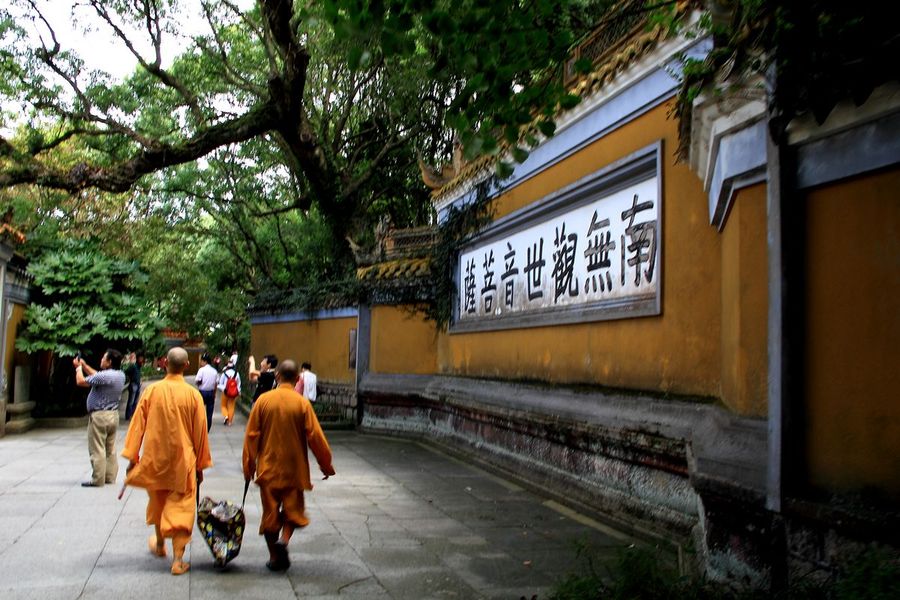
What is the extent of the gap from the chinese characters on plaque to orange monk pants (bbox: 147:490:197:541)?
4.07 metres

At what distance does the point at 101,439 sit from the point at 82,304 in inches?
314

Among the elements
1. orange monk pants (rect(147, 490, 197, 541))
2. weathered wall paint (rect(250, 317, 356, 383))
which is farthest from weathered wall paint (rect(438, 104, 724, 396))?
weathered wall paint (rect(250, 317, 356, 383))

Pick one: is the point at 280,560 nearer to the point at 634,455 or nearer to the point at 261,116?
the point at 634,455

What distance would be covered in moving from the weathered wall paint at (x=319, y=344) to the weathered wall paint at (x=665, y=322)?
740 centimetres

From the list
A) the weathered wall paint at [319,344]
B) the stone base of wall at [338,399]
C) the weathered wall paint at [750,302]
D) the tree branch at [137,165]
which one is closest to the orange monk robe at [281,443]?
the weathered wall paint at [750,302]

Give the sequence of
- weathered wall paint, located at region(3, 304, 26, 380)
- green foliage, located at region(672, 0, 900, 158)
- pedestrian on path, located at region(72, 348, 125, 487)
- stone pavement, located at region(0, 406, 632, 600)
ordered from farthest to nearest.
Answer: weathered wall paint, located at region(3, 304, 26, 380), pedestrian on path, located at region(72, 348, 125, 487), stone pavement, located at region(0, 406, 632, 600), green foliage, located at region(672, 0, 900, 158)

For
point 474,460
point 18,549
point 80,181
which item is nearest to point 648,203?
point 474,460

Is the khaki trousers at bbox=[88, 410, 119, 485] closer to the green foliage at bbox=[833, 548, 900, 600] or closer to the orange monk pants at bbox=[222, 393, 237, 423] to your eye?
the green foliage at bbox=[833, 548, 900, 600]

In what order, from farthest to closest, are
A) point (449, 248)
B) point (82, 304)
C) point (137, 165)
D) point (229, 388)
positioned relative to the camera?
point (229, 388), point (82, 304), point (137, 165), point (449, 248)

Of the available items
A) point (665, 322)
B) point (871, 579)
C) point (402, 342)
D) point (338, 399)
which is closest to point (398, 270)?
point (402, 342)

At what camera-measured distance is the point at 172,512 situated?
5.51 metres

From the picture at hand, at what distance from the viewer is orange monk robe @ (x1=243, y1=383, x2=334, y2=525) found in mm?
5418

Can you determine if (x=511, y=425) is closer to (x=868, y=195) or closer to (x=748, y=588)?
(x=748, y=588)

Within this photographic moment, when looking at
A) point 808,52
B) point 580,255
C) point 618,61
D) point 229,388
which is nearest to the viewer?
point 808,52
